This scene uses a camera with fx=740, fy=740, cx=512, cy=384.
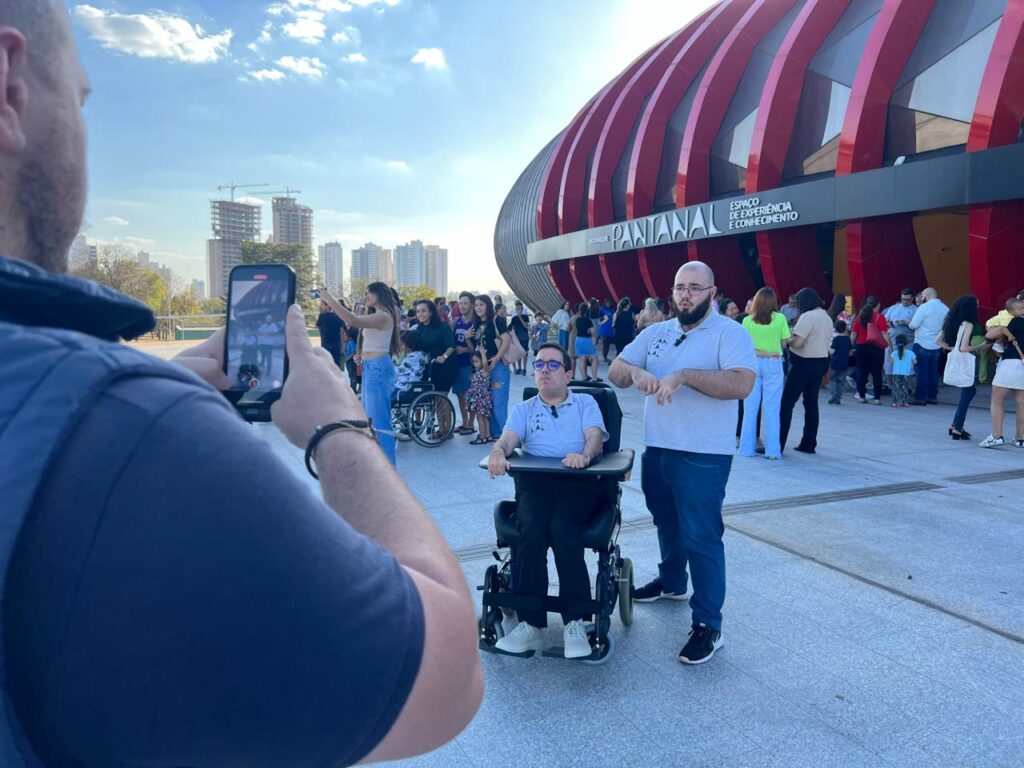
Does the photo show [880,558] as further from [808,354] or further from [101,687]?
[101,687]

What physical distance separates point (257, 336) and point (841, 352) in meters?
12.0

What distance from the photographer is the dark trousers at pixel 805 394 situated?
8500 mm

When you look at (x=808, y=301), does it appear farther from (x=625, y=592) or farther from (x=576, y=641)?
(x=576, y=641)

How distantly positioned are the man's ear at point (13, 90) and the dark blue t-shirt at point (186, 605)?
1.05 ft

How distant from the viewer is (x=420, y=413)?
370 inches

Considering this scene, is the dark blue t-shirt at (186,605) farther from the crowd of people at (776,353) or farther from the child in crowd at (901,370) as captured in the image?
the child in crowd at (901,370)

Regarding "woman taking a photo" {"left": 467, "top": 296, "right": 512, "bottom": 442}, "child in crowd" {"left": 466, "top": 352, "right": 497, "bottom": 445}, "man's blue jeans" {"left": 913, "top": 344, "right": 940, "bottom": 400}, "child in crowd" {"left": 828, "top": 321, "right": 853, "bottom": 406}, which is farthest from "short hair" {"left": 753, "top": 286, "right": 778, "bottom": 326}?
"man's blue jeans" {"left": 913, "top": 344, "right": 940, "bottom": 400}

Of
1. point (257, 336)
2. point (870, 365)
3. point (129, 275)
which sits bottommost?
point (870, 365)

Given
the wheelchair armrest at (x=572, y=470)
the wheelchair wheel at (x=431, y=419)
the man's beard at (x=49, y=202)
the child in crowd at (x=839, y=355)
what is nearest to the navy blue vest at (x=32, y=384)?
the man's beard at (x=49, y=202)

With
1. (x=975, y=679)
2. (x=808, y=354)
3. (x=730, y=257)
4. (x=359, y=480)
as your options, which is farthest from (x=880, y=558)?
(x=730, y=257)

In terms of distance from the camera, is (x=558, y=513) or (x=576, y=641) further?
(x=558, y=513)

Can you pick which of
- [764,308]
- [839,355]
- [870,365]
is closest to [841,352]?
[839,355]

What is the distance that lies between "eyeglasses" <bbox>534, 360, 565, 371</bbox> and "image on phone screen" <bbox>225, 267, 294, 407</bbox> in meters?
2.92

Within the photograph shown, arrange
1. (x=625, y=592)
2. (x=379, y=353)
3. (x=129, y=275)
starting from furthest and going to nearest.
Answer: (x=129, y=275), (x=379, y=353), (x=625, y=592)
